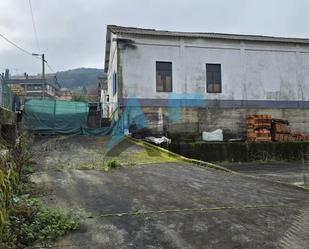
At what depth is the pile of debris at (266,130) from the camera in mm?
22453

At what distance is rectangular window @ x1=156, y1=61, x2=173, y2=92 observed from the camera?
896 inches

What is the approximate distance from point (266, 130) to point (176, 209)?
16963 mm

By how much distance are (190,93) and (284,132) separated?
19.9ft

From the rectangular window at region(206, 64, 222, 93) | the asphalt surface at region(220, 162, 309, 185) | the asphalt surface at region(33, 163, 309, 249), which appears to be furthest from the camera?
the rectangular window at region(206, 64, 222, 93)

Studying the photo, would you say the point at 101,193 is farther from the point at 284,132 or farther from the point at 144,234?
the point at 284,132

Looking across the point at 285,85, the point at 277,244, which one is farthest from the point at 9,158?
the point at 285,85

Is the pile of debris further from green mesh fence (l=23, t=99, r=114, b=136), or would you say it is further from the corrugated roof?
green mesh fence (l=23, t=99, r=114, b=136)

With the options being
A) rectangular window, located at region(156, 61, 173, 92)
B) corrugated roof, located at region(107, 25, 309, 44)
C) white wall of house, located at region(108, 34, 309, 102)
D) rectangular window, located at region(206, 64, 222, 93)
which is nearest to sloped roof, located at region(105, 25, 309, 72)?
corrugated roof, located at region(107, 25, 309, 44)

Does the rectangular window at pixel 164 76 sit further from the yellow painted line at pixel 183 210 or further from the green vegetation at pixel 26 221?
the green vegetation at pixel 26 221

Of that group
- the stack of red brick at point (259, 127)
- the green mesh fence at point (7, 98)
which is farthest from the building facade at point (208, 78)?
the green mesh fence at point (7, 98)

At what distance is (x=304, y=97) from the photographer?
25.2 metres

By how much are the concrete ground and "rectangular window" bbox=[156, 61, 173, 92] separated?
1200cm

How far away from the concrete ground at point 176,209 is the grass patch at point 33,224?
0.20 metres

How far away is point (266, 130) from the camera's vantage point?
22.6m
